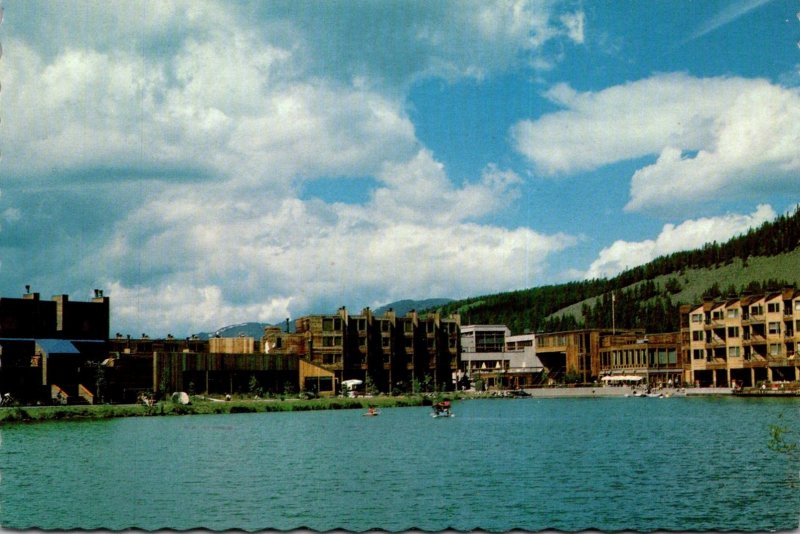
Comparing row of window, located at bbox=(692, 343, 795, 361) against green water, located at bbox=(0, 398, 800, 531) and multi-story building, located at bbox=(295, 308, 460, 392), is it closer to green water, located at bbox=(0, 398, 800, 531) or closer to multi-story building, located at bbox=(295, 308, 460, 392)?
multi-story building, located at bbox=(295, 308, 460, 392)

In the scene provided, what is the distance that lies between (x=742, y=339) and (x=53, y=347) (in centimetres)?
10568

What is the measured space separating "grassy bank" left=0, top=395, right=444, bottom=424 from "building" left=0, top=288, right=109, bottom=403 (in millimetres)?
6636

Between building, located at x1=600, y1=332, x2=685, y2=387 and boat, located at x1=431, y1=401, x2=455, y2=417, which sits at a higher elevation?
building, located at x1=600, y1=332, x2=685, y2=387

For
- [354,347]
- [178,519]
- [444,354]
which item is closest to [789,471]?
[178,519]

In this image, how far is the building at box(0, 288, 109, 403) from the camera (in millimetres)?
100000

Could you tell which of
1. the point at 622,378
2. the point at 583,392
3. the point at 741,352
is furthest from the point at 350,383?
the point at 741,352

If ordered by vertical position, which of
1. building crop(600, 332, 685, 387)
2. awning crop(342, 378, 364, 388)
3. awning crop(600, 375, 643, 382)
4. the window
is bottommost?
awning crop(600, 375, 643, 382)

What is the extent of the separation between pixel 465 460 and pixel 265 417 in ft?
160

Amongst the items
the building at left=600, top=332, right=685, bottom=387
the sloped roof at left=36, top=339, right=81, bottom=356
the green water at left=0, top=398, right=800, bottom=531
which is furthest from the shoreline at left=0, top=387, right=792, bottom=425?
the building at left=600, top=332, right=685, bottom=387

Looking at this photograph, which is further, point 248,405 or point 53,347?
point 248,405

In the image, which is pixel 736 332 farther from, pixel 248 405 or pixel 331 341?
pixel 248 405

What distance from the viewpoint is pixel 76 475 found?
4591 centimetres

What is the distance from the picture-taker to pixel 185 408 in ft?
330

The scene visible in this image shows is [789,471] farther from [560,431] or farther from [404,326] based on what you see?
[404,326]
